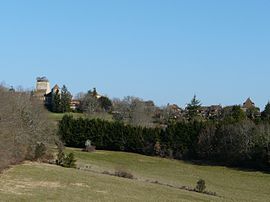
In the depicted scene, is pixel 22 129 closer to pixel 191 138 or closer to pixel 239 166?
pixel 239 166

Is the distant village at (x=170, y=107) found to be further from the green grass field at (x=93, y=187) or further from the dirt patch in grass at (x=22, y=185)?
the dirt patch in grass at (x=22, y=185)

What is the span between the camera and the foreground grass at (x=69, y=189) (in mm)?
26250

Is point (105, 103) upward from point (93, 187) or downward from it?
upward

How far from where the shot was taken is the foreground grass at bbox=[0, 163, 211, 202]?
1033 inches

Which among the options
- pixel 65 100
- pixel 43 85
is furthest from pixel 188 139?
pixel 43 85

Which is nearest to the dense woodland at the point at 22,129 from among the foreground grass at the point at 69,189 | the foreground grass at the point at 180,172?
the foreground grass at the point at 69,189

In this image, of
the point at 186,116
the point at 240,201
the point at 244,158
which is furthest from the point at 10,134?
the point at 186,116

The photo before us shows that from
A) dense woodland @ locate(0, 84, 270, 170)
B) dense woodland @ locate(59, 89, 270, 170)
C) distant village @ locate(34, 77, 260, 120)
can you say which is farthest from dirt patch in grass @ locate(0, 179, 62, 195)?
distant village @ locate(34, 77, 260, 120)

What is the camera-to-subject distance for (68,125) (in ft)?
274

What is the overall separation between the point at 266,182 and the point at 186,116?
5893 centimetres

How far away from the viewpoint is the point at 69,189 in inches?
1161

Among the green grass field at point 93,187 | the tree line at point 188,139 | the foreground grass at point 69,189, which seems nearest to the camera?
the foreground grass at point 69,189

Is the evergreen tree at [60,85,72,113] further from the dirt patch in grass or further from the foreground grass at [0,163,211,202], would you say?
A: the dirt patch in grass

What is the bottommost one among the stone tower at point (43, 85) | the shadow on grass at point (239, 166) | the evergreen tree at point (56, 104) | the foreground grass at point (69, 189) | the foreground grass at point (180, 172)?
the foreground grass at point (180, 172)
